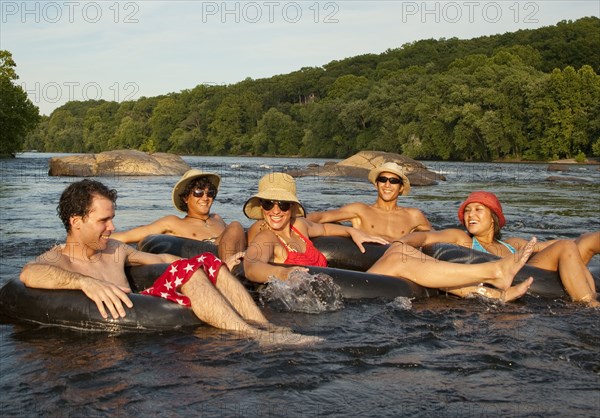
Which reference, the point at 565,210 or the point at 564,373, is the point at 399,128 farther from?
the point at 564,373

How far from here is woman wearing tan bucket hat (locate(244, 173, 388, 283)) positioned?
18.1 ft

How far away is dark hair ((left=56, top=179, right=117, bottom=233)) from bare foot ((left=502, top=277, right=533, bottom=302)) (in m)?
3.19

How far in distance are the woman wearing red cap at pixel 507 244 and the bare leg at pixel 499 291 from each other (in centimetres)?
1

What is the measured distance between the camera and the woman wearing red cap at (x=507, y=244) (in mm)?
5676

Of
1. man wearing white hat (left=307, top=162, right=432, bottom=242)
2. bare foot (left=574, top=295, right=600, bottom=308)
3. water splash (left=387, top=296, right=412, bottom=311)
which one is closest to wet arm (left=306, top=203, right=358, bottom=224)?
man wearing white hat (left=307, top=162, right=432, bottom=242)

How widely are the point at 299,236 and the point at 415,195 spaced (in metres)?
14.2

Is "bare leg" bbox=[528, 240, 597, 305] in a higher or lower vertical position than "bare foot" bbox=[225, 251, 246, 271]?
lower

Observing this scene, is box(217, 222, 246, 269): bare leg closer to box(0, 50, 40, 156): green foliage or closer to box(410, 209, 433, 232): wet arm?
box(410, 209, 433, 232): wet arm

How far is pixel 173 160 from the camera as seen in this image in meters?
29.4

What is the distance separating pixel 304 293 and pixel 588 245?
2518 mm

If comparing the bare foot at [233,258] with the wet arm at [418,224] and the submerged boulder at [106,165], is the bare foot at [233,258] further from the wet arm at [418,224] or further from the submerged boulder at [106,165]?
the submerged boulder at [106,165]

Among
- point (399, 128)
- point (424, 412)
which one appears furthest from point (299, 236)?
point (399, 128)

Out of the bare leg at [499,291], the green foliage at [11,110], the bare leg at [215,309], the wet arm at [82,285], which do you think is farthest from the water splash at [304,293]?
the green foliage at [11,110]

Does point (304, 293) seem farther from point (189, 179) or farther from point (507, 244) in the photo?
point (507, 244)
